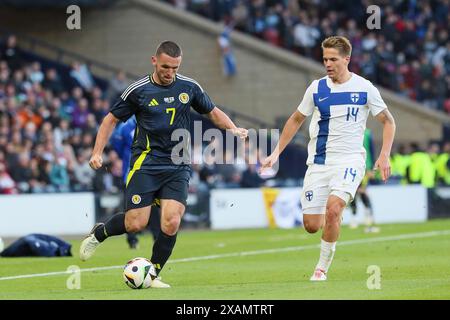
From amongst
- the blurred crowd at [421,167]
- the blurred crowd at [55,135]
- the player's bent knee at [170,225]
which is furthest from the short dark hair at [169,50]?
the blurred crowd at [421,167]

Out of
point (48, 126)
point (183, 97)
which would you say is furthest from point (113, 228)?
point (48, 126)

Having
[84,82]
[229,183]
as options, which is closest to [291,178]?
[229,183]

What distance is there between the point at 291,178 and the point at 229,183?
3452 mm

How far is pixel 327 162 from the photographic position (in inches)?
512

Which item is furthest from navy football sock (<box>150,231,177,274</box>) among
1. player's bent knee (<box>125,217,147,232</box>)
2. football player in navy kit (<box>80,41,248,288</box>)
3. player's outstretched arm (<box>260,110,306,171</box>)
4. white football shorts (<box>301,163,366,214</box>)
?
white football shorts (<box>301,163,366,214</box>)

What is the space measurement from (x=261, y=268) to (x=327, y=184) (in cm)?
306

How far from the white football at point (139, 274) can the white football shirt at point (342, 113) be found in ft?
7.23

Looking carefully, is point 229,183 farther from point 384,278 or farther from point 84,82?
point 384,278

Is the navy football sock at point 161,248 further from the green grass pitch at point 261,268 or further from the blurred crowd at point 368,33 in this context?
the blurred crowd at point 368,33

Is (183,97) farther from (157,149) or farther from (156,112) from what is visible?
(157,149)

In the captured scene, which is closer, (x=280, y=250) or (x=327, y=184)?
(x=327, y=184)

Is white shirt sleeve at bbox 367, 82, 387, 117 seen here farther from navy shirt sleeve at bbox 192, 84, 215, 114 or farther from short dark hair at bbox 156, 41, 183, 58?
short dark hair at bbox 156, 41, 183, 58

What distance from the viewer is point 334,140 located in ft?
42.6
